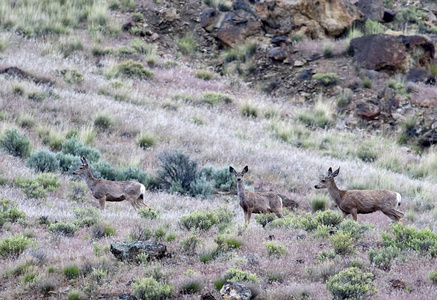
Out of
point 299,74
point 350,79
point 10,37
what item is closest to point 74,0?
point 10,37

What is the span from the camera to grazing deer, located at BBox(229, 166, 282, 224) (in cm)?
1001

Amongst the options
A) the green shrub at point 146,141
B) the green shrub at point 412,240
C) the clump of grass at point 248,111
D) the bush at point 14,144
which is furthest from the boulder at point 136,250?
the clump of grass at point 248,111

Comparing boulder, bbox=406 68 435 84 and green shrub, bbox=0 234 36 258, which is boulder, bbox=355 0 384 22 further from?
green shrub, bbox=0 234 36 258

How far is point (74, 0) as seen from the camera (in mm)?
28828

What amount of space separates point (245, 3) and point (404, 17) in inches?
346

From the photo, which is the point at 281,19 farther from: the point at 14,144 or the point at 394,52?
the point at 14,144

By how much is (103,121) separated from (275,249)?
34.6ft

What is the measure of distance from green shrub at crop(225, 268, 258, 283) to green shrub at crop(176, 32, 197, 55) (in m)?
21.7

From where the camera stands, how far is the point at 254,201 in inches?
402

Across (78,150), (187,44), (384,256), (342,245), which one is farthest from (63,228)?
(187,44)

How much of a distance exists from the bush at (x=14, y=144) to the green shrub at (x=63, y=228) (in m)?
6.16

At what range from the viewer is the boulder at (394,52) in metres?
23.9

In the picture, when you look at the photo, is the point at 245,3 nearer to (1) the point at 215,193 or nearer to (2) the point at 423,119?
(2) the point at 423,119

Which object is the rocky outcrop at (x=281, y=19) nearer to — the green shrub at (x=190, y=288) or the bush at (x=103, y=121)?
the bush at (x=103, y=121)
